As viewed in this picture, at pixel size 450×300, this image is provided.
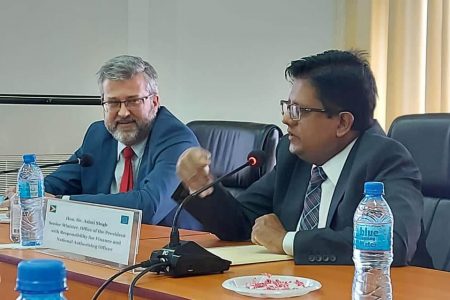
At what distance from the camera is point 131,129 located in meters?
2.89

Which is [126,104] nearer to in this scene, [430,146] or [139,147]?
[139,147]

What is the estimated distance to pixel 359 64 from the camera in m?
2.11

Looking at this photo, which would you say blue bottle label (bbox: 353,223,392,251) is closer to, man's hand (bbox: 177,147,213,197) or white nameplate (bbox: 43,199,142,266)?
white nameplate (bbox: 43,199,142,266)

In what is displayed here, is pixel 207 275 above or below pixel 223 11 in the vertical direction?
below

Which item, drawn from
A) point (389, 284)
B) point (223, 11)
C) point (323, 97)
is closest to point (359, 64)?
point (323, 97)

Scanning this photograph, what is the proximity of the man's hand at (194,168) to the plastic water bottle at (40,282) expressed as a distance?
4.36 ft

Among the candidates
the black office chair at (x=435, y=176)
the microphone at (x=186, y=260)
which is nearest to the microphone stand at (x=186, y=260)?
the microphone at (x=186, y=260)

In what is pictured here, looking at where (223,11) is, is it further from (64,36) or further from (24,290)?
(24,290)

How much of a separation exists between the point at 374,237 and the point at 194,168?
0.69 meters

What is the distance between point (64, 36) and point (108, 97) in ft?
4.33

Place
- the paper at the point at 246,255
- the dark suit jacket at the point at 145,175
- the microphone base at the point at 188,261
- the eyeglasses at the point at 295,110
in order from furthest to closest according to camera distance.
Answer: the dark suit jacket at the point at 145,175
the eyeglasses at the point at 295,110
the paper at the point at 246,255
the microphone base at the point at 188,261

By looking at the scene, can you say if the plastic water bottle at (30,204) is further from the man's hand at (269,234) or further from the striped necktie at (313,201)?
the striped necktie at (313,201)

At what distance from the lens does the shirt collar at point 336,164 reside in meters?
2.07

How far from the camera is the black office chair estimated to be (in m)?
2.19
